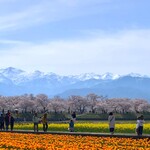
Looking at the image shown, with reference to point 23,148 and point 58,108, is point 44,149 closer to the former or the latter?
point 23,148

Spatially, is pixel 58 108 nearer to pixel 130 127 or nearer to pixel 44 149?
pixel 130 127

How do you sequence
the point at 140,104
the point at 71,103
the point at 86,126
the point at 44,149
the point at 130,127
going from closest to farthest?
the point at 44,149, the point at 130,127, the point at 86,126, the point at 140,104, the point at 71,103

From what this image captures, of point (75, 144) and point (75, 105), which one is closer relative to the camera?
point (75, 144)

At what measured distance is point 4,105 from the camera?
153 metres

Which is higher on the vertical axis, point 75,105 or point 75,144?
point 75,105

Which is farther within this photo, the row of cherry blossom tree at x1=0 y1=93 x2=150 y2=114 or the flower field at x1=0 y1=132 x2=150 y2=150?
the row of cherry blossom tree at x1=0 y1=93 x2=150 y2=114

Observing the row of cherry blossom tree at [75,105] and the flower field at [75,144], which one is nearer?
the flower field at [75,144]

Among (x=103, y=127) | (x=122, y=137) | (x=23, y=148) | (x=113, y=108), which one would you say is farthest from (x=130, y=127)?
(x=113, y=108)

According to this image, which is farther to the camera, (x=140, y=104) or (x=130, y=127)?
(x=140, y=104)

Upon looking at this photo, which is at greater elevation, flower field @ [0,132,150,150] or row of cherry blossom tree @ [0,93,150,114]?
row of cherry blossom tree @ [0,93,150,114]

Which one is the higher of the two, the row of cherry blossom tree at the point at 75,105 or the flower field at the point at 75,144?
the row of cherry blossom tree at the point at 75,105

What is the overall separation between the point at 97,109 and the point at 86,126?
10755 centimetres

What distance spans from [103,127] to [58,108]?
353ft

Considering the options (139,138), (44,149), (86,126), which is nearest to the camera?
(44,149)
